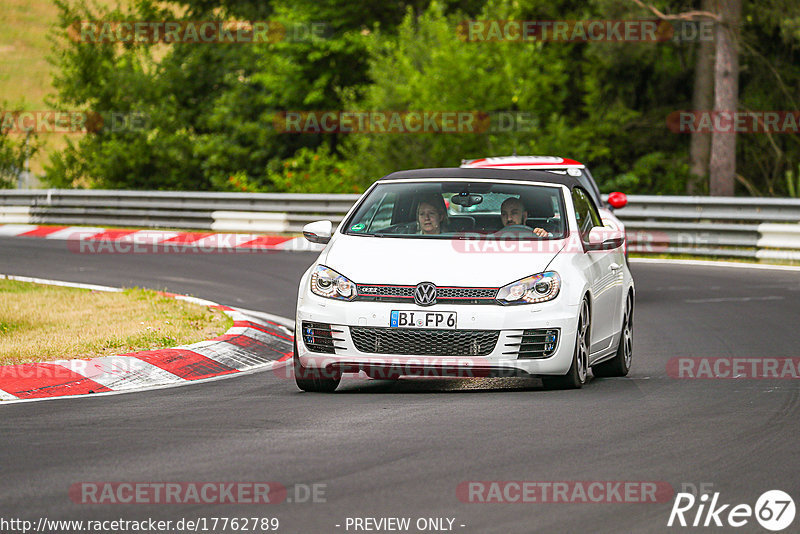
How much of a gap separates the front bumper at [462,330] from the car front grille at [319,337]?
0.08 feet

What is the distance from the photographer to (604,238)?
967cm

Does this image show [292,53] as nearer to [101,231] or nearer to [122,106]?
[122,106]

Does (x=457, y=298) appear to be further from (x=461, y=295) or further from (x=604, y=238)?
(x=604, y=238)

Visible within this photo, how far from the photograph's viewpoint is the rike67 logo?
5.66 metres

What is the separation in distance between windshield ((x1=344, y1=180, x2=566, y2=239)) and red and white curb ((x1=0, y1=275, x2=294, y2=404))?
1.71 meters

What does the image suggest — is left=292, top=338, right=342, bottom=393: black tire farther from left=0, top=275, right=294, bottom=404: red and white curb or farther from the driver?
the driver

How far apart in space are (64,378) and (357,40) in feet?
107

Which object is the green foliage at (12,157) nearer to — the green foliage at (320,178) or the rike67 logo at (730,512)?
the green foliage at (320,178)

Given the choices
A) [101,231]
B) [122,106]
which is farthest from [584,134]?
[122,106]

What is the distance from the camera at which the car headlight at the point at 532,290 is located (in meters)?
8.82

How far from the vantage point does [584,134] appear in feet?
112

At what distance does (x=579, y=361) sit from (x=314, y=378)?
5.98 feet

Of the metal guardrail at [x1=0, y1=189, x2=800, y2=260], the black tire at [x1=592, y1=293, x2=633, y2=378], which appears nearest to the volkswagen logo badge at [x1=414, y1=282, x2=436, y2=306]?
the black tire at [x1=592, y1=293, x2=633, y2=378]

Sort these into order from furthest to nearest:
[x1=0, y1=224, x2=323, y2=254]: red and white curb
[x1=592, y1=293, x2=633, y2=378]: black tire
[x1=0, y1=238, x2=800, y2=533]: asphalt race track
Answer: [x1=0, y1=224, x2=323, y2=254]: red and white curb
[x1=592, y1=293, x2=633, y2=378]: black tire
[x1=0, y1=238, x2=800, y2=533]: asphalt race track
